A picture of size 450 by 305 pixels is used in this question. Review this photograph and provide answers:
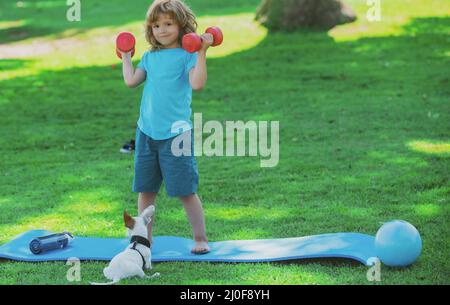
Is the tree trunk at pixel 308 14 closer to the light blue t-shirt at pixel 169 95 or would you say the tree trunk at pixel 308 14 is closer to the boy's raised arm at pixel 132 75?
the boy's raised arm at pixel 132 75

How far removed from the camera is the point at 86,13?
64.9 feet

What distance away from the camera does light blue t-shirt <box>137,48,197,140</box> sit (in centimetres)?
531

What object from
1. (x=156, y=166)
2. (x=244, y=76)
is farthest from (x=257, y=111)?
(x=156, y=166)

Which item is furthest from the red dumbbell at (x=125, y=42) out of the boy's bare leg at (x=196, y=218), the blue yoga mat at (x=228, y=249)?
the blue yoga mat at (x=228, y=249)

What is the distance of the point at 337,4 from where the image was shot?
15203 mm

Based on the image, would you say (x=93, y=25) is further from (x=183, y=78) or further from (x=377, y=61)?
(x=183, y=78)

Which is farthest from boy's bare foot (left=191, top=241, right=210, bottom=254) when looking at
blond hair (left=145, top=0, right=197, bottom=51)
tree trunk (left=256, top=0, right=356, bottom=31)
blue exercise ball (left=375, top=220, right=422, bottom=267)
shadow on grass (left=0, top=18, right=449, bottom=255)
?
tree trunk (left=256, top=0, right=356, bottom=31)

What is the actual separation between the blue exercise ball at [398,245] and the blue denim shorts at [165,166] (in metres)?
1.28

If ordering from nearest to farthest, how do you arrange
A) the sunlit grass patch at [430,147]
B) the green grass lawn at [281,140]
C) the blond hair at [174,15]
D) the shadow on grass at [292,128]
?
the blond hair at [174,15] < the green grass lawn at [281,140] < the shadow on grass at [292,128] < the sunlit grass patch at [430,147]

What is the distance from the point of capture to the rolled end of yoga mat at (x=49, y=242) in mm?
5391

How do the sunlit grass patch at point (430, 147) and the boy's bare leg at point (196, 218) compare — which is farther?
the sunlit grass patch at point (430, 147)

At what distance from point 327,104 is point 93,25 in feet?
28.8

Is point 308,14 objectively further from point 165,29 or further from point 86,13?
point 165,29
